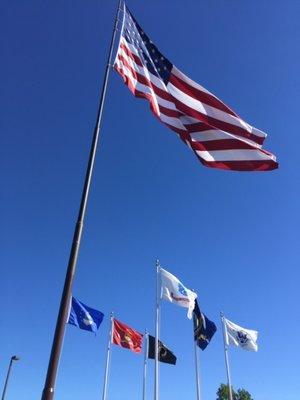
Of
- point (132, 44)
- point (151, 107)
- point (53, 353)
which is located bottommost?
point (53, 353)

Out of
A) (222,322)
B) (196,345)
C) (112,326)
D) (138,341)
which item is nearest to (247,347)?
(222,322)

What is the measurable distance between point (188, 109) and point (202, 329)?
2093cm

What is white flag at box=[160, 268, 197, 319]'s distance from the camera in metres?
27.0

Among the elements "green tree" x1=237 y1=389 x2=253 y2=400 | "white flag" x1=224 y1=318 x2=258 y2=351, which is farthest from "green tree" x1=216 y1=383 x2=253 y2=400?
"white flag" x1=224 y1=318 x2=258 y2=351

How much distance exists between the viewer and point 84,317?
27.0 meters

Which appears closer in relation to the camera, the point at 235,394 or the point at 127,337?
the point at 127,337

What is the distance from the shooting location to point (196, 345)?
3084 cm

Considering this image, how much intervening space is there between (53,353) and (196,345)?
2540 centimetres

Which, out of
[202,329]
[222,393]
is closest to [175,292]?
[202,329]

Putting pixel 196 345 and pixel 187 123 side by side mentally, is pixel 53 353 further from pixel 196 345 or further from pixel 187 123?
pixel 196 345

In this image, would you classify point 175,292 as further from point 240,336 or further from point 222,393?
point 222,393

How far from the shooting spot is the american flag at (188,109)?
1198 centimetres

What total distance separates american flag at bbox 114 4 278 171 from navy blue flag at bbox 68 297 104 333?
17.7 m

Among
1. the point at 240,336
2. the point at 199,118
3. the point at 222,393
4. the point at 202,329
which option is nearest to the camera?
the point at 199,118
